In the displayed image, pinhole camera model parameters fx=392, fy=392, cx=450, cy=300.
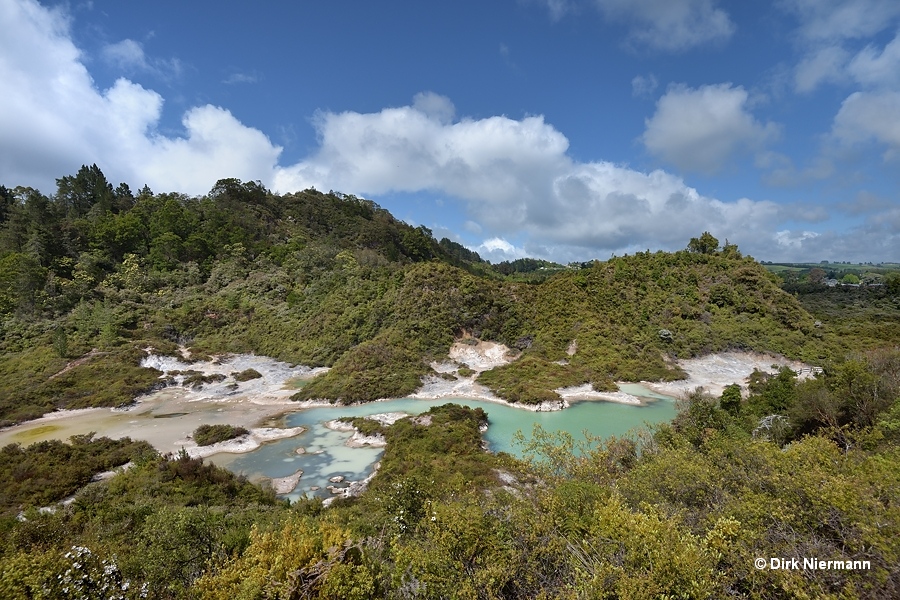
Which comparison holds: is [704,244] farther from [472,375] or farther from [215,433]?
[215,433]

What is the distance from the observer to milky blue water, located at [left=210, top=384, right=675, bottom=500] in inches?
846

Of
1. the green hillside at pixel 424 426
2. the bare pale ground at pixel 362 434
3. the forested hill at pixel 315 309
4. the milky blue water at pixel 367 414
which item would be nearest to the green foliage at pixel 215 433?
the milky blue water at pixel 367 414

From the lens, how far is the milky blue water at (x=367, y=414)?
2150cm

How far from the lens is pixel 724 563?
7.36m

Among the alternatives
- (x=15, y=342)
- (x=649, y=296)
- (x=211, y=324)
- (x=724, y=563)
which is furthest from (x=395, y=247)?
(x=724, y=563)

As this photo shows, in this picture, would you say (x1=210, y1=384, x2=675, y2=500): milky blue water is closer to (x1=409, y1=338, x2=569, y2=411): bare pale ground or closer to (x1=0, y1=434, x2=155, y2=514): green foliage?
(x1=409, y1=338, x2=569, y2=411): bare pale ground

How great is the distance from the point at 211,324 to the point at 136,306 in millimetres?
9566

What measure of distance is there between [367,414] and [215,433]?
9.99 meters

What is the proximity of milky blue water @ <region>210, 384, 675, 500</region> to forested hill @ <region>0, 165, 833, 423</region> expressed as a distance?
2365 mm

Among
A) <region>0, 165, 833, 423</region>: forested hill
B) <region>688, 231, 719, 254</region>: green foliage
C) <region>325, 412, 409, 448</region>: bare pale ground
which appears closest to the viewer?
<region>325, 412, 409, 448</region>: bare pale ground

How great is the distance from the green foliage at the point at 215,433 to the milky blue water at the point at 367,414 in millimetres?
1846

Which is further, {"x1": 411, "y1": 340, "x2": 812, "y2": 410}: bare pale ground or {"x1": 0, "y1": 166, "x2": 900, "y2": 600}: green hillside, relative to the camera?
{"x1": 411, "y1": 340, "x2": 812, "y2": 410}: bare pale ground

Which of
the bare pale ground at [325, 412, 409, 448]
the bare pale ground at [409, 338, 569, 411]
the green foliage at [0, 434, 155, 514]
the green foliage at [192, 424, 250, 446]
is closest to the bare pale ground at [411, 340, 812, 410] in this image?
the bare pale ground at [409, 338, 569, 411]

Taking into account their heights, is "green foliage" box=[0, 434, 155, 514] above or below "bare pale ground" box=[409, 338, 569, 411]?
below
